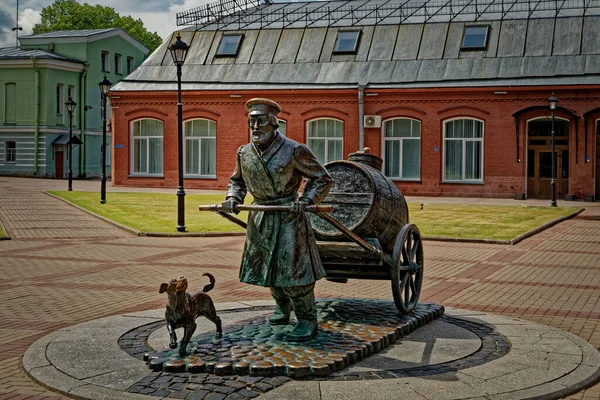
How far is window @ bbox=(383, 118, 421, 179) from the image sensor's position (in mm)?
35125

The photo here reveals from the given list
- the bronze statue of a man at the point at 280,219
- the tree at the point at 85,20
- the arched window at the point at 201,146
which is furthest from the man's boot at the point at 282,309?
the tree at the point at 85,20

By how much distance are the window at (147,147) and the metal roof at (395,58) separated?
1.86 metres

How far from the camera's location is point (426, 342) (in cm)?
741

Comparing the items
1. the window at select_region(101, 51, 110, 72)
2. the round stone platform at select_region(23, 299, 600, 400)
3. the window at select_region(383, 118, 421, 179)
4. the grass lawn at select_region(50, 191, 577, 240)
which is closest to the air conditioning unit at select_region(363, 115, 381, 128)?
the window at select_region(383, 118, 421, 179)

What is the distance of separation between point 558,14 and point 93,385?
33752 millimetres

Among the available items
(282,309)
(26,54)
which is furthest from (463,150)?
(26,54)

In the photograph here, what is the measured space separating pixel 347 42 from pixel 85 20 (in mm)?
41427

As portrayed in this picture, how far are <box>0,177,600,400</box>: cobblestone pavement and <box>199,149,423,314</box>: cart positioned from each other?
1.60 metres

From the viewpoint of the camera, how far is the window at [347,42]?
122 feet

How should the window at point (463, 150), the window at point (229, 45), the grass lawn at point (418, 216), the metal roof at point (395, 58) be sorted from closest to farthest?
1. the grass lawn at point (418, 216)
2. the metal roof at point (395, 58)
3. the window at point (463, 150)
4. the window at point (229, 45)

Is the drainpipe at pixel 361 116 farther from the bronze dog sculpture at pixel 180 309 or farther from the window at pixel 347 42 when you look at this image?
the bronze dog sculpture at pixel 180 309

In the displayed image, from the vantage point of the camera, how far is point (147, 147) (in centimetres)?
3878

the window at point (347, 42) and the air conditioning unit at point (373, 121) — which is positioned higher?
the window at point (347, 42)

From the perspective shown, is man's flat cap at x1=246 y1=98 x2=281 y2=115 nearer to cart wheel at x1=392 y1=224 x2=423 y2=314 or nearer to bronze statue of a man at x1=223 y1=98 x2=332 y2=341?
bronze statue of a man at x1=223 y1=98 x2=332 y2=341
